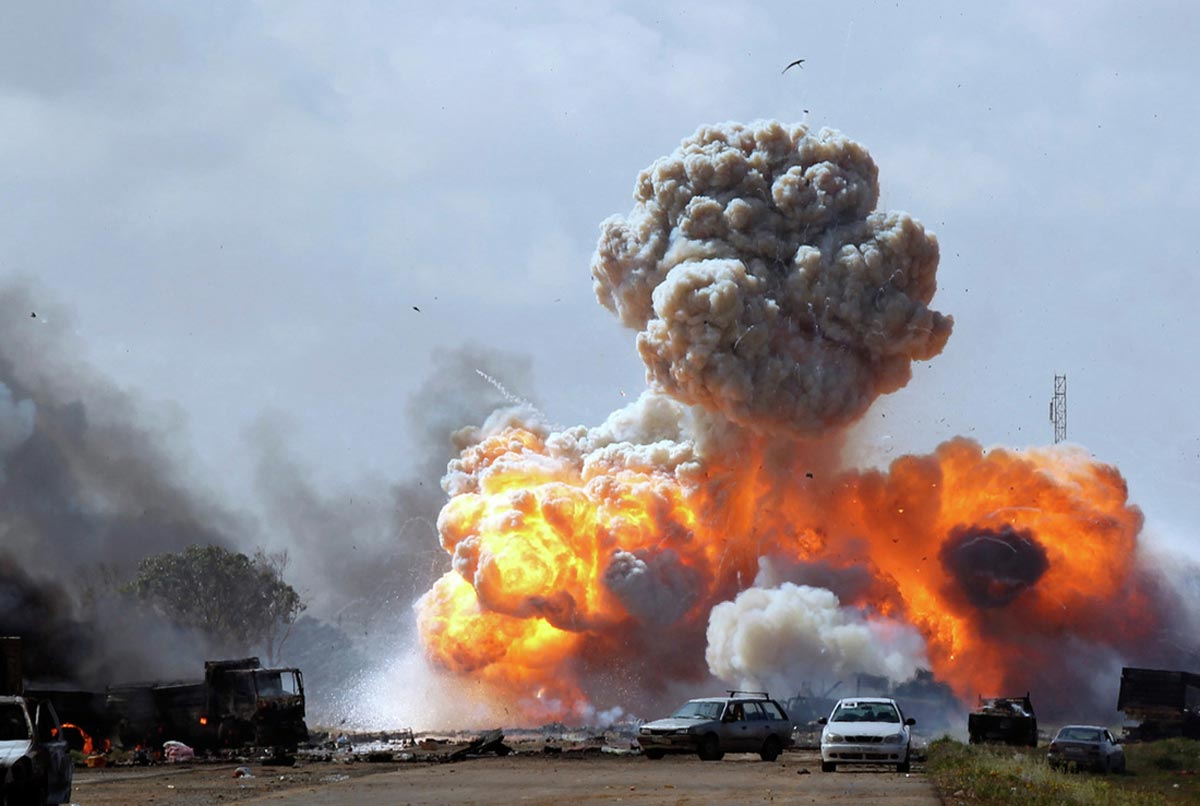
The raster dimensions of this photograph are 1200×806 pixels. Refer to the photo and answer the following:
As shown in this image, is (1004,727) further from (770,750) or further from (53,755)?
(53,755)

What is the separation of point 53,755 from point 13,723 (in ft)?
2.33

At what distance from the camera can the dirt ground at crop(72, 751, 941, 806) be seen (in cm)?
2814

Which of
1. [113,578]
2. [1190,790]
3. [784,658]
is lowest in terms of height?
[1190,790]

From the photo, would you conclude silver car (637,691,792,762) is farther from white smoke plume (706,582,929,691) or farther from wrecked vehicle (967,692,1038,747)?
white smoke plume (706,582,929,691)

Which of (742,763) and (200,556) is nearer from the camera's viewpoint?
(742,763)

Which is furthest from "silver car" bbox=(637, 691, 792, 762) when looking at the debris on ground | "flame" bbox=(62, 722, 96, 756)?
"flame" bbox=(62, 722, 96, 756)

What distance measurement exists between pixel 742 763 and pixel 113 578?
41.3 m

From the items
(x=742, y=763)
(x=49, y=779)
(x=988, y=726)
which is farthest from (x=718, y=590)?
(x=49, y=779)

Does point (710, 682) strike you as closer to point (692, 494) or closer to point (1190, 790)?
point (692, 494)

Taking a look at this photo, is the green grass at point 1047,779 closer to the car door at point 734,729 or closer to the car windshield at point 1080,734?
the car windshield at point 1080,734

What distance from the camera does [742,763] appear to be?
41500mm

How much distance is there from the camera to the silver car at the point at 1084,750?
46094 millimetres

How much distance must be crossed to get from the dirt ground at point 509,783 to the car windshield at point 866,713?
48.2 inches

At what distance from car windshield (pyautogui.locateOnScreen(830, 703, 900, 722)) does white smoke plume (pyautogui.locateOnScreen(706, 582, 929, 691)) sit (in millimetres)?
28512
